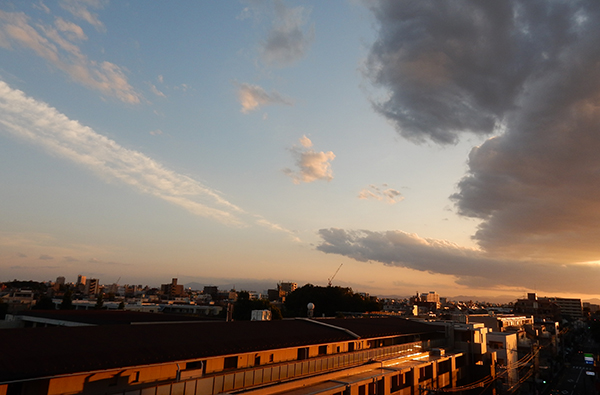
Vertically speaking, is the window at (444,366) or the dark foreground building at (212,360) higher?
the dark foreground building at (212,360)

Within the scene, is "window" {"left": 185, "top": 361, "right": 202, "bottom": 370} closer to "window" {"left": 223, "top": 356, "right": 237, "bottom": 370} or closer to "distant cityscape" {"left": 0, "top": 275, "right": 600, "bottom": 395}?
"distant cityscape" {"left": 0, "top": 275, "right": 600, "bottom": 395}

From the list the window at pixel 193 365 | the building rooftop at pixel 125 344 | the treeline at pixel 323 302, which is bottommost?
the treeline at pixel 323 302

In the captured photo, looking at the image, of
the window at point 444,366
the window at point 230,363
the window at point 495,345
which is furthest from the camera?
the window at point 495,345

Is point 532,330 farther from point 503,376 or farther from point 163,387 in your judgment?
point 163,387

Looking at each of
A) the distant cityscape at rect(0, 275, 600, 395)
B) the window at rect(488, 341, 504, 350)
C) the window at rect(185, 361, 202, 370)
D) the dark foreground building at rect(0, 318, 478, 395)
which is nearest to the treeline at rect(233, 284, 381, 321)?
the window at rect(488, 341, 504, 350)

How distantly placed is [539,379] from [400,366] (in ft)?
201

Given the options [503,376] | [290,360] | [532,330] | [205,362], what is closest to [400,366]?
[290,360]

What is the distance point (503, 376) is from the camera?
70500 mm

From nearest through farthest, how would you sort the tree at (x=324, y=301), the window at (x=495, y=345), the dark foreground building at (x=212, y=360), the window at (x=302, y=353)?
the dark foreground building at (x=212, y=360)
the window at (x=302, y=353)
the window at (x=495, y=345)
the tree at (x=324, y=301)

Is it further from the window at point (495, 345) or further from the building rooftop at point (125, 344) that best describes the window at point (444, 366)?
the window at point (495, 345)

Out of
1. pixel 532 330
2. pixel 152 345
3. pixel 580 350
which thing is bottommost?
pixel 580 350

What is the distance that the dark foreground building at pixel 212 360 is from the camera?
2130cm

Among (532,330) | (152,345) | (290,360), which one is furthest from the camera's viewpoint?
(532,330)

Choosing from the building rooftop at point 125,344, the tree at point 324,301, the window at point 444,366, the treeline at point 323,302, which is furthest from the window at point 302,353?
the tree at point 324,301
